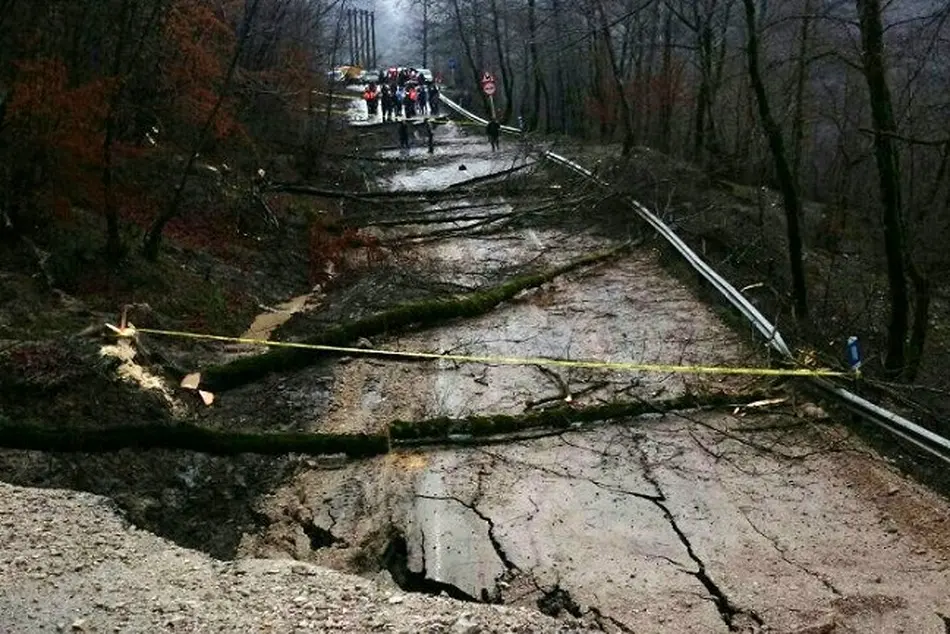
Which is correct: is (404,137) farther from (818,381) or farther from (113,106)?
(818,381)

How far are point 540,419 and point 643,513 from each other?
1.56 m

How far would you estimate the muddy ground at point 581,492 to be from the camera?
5.05 metres

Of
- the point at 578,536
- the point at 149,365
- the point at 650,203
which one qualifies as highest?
the point at 650,203

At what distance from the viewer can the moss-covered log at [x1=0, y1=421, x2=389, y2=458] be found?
612cm

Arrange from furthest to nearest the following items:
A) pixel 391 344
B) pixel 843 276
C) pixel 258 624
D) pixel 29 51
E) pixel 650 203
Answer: pixel 843 276 → pixel 650 203 → pixel 29 51 → pixel 391 344 → pixel 258 624

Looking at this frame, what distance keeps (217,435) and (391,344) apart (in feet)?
10.4

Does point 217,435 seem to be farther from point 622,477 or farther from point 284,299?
point 284,299

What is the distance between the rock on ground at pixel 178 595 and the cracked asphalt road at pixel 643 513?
2.50 feet

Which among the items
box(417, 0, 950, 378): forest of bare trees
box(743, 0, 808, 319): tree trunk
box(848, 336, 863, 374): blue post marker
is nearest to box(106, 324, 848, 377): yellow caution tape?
box(848, 336, 863, 374): blue post marker

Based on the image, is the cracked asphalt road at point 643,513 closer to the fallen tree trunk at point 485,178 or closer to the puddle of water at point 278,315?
the puddle of water at point 278,315

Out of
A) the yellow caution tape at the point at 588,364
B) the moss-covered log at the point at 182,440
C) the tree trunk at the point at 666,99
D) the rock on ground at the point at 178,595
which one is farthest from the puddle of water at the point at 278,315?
the tree trunk at the point at 666,99

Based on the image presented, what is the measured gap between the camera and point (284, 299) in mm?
12953

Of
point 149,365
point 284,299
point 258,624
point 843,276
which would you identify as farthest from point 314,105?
point 258,624

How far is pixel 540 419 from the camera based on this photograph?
23.9ft
